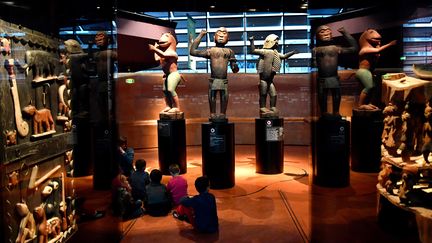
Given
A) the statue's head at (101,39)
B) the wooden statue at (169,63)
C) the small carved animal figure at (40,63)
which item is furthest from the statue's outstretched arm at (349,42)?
the wooden statue at (169,63)

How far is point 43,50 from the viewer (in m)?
1.94

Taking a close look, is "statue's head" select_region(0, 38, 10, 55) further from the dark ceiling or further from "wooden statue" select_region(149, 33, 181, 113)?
"wooden statue" select_region(149, 33, 181, 113)

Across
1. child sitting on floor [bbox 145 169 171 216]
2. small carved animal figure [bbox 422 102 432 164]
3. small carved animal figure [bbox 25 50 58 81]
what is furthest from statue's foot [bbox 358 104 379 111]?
small carved animal figure [bbox 25 50 58 81]

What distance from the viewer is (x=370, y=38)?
298 centimetres

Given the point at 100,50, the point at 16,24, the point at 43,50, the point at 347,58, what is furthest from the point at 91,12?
the point at 347,58

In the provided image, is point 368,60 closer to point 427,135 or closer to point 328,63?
point 328,63

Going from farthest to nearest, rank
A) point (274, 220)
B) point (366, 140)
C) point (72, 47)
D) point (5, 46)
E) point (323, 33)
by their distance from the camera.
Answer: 1. point (366, 140)
2. point (274, 220)
3. point (323, 33)
4. point (72, 47)
5. point (5, 46)

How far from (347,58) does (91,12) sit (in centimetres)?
228

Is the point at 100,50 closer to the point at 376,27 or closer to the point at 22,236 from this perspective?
the point at 22,236

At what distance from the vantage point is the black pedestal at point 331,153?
3.37 metres

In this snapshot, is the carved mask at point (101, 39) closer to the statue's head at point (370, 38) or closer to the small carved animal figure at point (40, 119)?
the small carved animal figure at point (40, 119)

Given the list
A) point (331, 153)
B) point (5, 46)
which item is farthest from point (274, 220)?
point (5, 46)

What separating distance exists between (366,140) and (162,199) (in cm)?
191

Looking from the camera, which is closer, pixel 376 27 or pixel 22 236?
pixel 22 236
